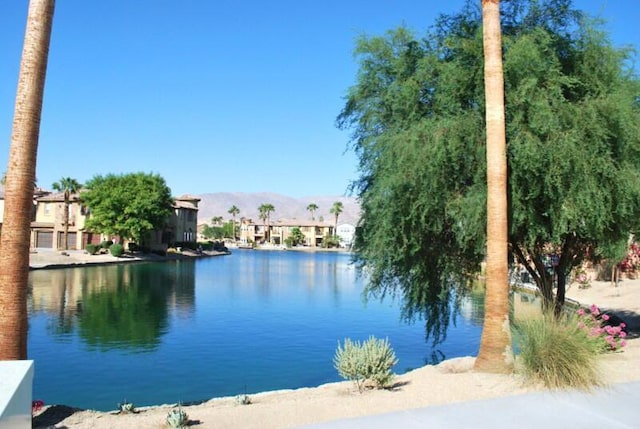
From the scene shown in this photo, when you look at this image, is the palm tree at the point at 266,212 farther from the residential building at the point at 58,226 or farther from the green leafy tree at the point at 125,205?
the green leafy tree at the point at 125,205

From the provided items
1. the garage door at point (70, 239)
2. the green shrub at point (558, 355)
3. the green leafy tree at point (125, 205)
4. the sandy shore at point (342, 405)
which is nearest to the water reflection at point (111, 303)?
the sandy shore at point (342, 405)

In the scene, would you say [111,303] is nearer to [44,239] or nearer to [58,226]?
[58,226]

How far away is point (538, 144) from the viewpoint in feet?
44.6

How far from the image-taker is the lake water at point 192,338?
16953mm

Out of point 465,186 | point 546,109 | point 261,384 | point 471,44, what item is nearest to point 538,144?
point 546,109

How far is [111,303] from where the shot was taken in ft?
110

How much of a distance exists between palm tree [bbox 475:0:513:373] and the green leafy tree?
219ft

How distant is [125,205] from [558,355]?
70.7 meters

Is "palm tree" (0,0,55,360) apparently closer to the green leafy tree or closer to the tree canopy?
the tree canopy

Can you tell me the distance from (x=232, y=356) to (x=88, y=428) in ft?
42.7

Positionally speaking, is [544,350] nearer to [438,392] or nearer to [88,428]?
[438,392]

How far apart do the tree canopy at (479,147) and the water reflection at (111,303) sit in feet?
37.9

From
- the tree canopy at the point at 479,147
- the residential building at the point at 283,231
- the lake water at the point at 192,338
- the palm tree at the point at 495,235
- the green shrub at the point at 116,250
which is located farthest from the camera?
the residential building at the point at 283,231

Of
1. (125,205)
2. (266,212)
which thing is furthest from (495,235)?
(266,212)
